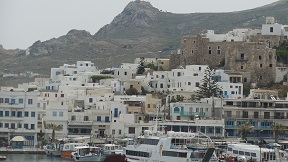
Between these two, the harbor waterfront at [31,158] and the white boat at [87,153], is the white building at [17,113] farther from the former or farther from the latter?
the white boat at [87,153]

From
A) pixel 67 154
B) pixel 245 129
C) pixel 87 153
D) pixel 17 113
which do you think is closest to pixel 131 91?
pixel 17 113

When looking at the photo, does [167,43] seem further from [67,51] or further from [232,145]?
[232,145]

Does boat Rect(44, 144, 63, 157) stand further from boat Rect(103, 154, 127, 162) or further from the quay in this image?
boat Rect(103, 154, 127, 162)

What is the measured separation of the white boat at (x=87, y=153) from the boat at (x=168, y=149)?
3586 millimetres

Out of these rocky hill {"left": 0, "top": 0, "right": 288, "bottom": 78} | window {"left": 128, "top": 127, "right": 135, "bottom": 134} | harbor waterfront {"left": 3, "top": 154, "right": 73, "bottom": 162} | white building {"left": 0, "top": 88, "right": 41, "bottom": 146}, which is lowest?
harbor waterfront {"left": 3, "top": 154, "right": 73, "bottom": 162}

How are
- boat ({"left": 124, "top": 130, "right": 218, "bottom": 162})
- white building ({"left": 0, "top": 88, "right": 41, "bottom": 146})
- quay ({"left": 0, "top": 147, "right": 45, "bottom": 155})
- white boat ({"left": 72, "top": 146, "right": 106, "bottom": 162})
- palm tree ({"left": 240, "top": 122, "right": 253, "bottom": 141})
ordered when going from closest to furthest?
1. boat ({"left": 124, "top": 130, "right": 218, "bottom": 162})
2. white boat ({"left": 72, "top": 146, "right": 106, "bottom": 162})
3. quay ({"left": 0, "top": 147, "right": 45, "bottom": 155})
4. palm tree ({"left": 240, "top": 122, "right": 253, "bottom": 141})
5. white building ({"left": 0, "top": 88, "right": 41, "bottom": 146})

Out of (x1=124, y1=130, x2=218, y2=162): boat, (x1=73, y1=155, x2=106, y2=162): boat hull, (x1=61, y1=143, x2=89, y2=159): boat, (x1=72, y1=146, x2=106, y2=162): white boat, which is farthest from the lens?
(x1=61, y1=143, x2=89, y2=159): boat

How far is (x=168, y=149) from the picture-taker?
65750mm

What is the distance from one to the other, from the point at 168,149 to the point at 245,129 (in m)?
17.0

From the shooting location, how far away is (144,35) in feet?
638

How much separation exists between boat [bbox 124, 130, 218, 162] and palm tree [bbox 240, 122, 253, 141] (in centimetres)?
1442

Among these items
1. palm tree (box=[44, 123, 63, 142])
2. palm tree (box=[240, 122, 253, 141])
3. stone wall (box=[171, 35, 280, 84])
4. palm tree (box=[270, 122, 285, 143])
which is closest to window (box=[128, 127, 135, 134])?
palm tree (box=[44, 123, 63, 142])

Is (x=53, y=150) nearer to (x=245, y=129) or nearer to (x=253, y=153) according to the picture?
(x=245, y=129)

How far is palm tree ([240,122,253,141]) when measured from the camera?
267 ft
